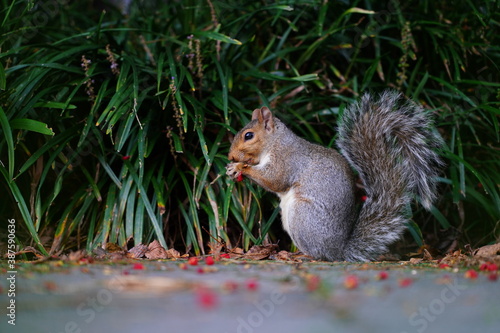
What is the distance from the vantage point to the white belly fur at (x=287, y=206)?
2.82 m

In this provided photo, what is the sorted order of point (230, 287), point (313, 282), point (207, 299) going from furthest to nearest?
point (313, 282) → point (230, 287) → point (207, 299)

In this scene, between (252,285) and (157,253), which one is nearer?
(252,285)

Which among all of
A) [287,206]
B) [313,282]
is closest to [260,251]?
[287,206]

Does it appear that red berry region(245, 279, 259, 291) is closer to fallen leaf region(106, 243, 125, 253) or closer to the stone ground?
the stone ground

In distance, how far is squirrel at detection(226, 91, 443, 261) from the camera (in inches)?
109

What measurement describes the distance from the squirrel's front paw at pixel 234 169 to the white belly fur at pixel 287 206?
286 mm

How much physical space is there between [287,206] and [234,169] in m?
0.38

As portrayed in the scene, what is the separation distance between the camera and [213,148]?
10.5 ft

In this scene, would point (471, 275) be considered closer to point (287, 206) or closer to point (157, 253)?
point (287, 206)

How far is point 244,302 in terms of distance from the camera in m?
1.44

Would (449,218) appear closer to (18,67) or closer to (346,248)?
(346,248)

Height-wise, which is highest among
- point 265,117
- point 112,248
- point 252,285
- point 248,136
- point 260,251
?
point 265,117

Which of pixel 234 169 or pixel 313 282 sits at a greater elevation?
pixel 234 169

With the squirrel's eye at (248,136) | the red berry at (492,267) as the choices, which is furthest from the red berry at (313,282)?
the squirrel's eye at (248,136)
